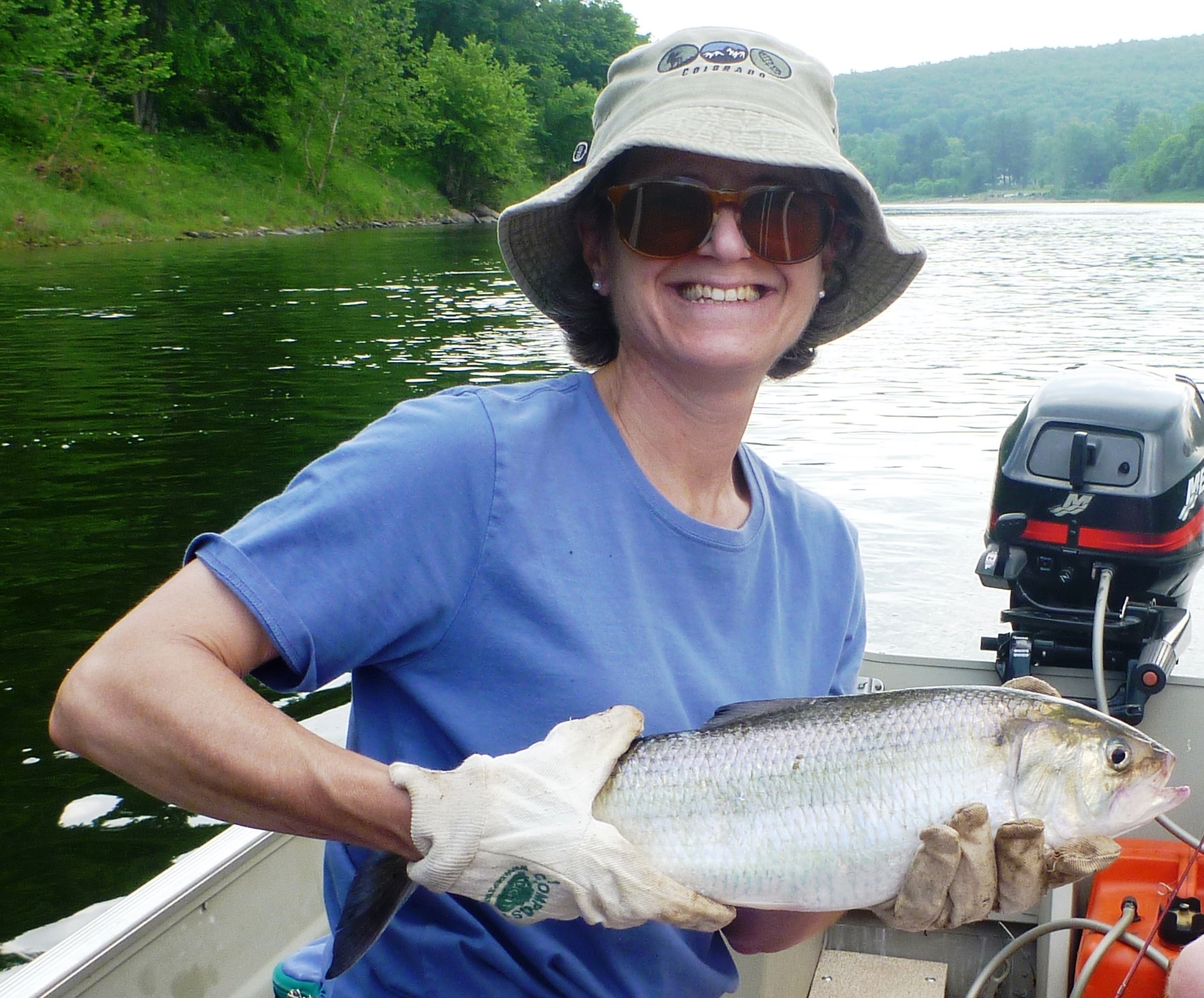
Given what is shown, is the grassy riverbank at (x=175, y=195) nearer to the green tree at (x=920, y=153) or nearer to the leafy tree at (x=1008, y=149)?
the green tree at (x=920, y=153)

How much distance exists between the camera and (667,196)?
2.31 metres

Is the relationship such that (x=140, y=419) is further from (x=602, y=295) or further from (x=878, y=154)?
(x=878, y=154)

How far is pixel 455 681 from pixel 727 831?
513mm

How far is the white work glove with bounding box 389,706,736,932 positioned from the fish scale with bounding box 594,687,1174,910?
84 millimetres

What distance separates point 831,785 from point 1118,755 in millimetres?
518

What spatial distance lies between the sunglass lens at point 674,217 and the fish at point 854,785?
2.73 feet

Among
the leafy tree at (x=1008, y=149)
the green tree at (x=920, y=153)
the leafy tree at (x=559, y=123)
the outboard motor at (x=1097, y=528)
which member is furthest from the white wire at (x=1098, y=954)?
the leafy tree at (x=1008, y=149)

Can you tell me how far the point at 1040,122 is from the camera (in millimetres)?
153750

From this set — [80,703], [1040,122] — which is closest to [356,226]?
[80,703]

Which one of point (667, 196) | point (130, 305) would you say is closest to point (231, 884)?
point (667, 196)

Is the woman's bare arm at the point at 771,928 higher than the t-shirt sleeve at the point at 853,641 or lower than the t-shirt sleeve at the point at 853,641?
lower

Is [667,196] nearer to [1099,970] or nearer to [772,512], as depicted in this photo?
[772,512]

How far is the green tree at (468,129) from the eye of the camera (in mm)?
64562

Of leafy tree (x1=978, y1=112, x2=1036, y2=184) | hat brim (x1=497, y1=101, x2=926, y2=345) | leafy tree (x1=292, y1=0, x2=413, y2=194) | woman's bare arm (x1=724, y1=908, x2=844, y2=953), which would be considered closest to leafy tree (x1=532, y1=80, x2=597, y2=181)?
leafy tree (x1=292, y1=0, x2=413, y2=194)
